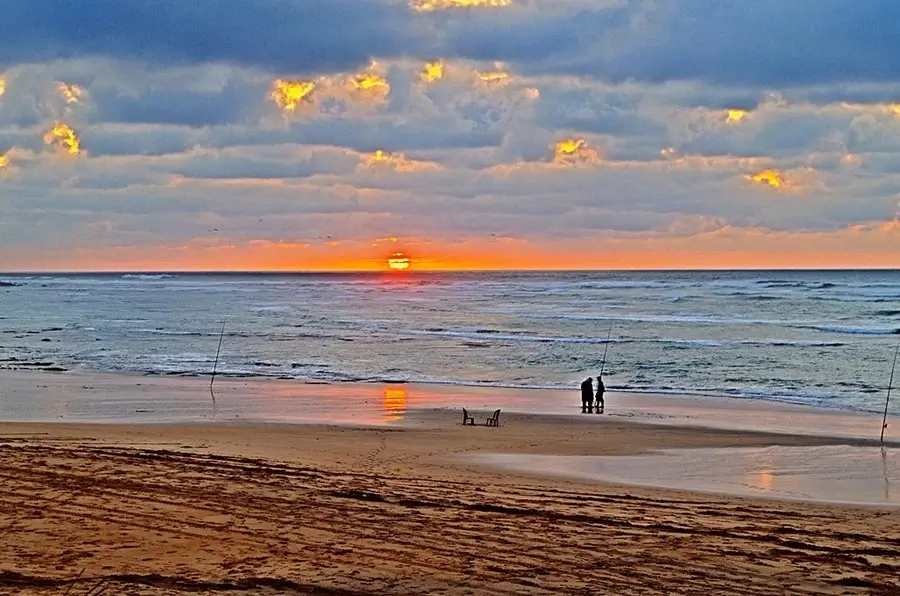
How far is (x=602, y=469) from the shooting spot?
16203mm

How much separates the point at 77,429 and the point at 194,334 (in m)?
34.7

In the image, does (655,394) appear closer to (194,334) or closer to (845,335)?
(845,335)

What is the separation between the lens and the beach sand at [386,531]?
27.8 ft

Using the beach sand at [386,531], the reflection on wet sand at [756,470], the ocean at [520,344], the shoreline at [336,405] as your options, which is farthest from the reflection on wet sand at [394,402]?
the beach sand at [386,531]

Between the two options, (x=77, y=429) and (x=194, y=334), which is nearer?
(x=77, y=429)

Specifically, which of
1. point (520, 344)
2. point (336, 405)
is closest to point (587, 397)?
point (336, 405)

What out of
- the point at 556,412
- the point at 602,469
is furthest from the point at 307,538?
the point at 556,412

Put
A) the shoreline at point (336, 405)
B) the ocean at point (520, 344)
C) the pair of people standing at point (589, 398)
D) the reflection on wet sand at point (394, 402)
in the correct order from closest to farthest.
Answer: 1. the shoreline at point (336, 405)
2. the reflection on wet sand at point (394, 402)
3. the pair of people standing at point (589, 398)
4. the ocean at point (520, 344)

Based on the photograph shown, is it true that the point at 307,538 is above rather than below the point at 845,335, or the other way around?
below

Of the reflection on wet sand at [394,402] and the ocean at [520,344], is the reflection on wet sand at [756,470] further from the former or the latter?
the ocean at [520,344]

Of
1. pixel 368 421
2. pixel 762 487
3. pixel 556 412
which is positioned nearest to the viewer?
pixel 762 487

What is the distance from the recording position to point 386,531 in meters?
10.2

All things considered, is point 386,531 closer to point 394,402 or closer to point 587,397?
point 587,397

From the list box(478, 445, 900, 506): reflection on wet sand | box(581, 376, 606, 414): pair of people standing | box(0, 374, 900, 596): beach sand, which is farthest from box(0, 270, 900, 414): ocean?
box(0, 374, 900, 596): beach sand
